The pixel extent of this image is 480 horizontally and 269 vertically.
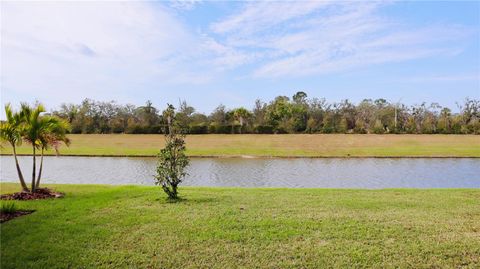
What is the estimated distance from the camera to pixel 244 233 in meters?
6.46

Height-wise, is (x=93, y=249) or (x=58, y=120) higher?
(x=58, y=120)

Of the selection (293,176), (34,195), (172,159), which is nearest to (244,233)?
(172,159)

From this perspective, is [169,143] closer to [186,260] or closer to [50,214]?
[50,214]

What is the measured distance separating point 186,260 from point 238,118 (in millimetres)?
54639

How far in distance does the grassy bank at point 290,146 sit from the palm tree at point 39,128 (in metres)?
21.3

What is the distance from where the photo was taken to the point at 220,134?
50438 millimetres

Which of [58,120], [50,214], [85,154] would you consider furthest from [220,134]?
[50,214]

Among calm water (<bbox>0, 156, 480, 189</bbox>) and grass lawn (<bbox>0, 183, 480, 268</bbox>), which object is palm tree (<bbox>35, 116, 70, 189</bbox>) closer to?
grass lawn (<bbox>0, 183, 480, 268</bbox>)

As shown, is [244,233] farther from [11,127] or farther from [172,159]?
[11,127]

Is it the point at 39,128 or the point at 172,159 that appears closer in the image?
the point at 172,159

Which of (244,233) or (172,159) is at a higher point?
(172,159)

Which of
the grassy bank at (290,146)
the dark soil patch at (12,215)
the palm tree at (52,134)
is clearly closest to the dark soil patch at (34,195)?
the palm tree at (52,134)

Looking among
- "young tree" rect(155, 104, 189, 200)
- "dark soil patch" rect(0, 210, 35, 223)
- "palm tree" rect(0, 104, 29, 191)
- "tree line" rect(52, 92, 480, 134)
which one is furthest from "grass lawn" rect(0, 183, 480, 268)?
"tree line" rect(52, 92, 480, 134)

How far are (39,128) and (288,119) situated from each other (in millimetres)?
50375
